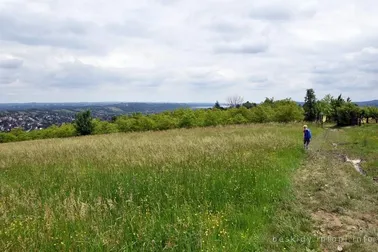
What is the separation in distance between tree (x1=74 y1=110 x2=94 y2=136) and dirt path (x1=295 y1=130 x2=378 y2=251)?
52.8m

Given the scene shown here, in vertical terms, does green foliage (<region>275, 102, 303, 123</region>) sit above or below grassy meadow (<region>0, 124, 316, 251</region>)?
above

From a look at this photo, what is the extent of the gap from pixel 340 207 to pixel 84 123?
57.3 meters

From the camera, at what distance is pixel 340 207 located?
281 inches

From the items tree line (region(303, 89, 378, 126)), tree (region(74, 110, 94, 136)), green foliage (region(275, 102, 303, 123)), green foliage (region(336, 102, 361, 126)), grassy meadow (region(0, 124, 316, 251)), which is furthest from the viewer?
tree line (region(303, 89, 378, 126))

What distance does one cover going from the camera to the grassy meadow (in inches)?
187

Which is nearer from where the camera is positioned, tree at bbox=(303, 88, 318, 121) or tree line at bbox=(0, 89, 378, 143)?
tree line at bbox=(0, 89, 378, 143)

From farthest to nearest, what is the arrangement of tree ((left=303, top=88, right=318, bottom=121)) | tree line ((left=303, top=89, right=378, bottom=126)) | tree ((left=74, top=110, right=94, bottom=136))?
tree ((left=303, top=88, right=318, bottom=121)), tree line ((left=303, top=89, right=378, bottom=126)), tree ((left=74, top=110, right=94, bottom=136))

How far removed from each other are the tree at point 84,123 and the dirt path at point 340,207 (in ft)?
173

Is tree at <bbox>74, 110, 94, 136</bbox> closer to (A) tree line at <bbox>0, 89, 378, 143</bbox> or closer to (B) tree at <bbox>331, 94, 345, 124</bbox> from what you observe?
(A) tree line at <bbox>0, 89, 378, 143</bbox>

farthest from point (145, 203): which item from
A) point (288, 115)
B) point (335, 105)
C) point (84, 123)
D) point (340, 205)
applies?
point (335, 105)

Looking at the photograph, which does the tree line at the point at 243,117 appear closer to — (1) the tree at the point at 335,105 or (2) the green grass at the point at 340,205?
(1) the tree at the point at 335,105

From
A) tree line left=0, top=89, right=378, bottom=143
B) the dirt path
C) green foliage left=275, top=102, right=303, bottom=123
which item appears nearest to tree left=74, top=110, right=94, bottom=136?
tree line left=0, top=89, right=378, bottom=143

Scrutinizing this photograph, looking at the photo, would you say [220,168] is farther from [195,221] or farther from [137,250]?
[137,250]

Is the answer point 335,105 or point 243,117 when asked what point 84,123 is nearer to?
point 243,117
